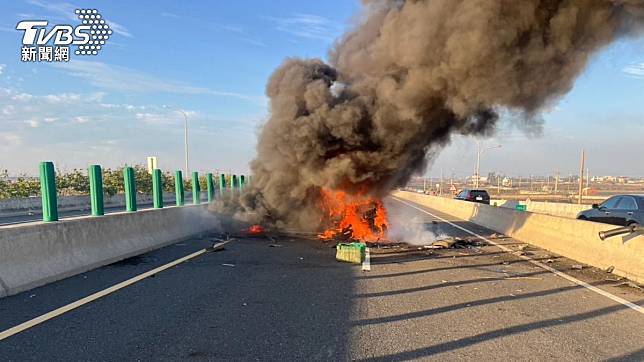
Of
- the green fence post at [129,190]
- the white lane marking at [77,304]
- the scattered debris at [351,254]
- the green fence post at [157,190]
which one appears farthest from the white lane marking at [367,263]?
the green fence post at [157,190]

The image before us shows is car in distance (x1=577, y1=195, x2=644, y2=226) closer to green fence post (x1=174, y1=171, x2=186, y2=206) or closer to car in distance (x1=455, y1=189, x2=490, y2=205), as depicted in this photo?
green fence post (x1=174, y1=171, x2=186, y2=206)

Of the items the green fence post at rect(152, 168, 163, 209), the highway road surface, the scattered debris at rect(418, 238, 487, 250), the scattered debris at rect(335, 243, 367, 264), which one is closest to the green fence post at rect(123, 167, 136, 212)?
the green fence post at rect(152, 168, 163, 209)

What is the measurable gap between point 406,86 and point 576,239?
536 centimetres

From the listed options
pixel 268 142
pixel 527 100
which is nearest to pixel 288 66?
pixel 268 142

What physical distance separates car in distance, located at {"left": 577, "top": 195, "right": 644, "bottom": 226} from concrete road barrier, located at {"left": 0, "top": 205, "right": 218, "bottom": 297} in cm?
1296

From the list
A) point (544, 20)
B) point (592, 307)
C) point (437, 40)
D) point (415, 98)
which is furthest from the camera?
point (415, 98)

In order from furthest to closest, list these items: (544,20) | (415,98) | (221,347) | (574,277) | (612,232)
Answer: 1. (415,98)
2. (544,20)
3. (612,232)
4. (574,277)
5. (221,347)

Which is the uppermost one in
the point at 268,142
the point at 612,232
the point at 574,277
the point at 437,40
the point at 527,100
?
the point at 437,40

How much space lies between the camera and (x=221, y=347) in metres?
4.52

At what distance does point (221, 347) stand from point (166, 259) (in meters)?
5.74

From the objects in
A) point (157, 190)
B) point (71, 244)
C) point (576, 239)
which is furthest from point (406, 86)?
point (71, 244)

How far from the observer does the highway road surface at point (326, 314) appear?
4.46 m

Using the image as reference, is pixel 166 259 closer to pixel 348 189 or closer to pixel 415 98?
pixel 348 189

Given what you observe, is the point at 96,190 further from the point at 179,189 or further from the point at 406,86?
the point at 406,86
